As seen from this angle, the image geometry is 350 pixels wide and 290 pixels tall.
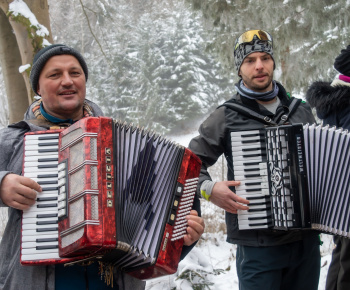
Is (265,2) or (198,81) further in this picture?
(198,81)

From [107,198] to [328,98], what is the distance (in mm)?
2077

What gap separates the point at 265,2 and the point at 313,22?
3.47ft

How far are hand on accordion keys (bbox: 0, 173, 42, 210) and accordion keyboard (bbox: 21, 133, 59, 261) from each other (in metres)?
0.04

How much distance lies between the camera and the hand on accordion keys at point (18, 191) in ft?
5.21

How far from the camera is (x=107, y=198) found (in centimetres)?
164

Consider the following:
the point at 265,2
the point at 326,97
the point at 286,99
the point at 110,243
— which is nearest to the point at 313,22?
the point at 265,2

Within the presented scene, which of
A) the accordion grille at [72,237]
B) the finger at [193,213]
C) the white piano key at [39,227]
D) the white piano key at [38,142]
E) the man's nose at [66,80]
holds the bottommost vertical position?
the accordion grille at [72,237]

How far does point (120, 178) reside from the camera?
68.4 inches

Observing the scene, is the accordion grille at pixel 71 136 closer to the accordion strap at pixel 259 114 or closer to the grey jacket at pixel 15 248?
the grey jacket at pixel 15 248

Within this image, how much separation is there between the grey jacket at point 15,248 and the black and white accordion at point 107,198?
110 mm

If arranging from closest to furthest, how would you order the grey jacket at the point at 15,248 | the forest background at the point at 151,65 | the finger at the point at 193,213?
1. the grey jacket at the point at 15,248
2. the finger at the point at 193,213
3. the forest background at the point at 151,65

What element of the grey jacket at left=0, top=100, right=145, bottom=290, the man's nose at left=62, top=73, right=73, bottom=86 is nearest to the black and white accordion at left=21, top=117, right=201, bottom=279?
the grey jacket at left=0, top=100, right=145, bottom=290

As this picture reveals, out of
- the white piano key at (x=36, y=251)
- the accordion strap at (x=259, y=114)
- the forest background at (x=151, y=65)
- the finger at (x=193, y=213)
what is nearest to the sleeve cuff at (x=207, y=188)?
the accordion strap at (x=259, y=114)

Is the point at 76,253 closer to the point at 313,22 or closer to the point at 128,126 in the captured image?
the point at 128,126
